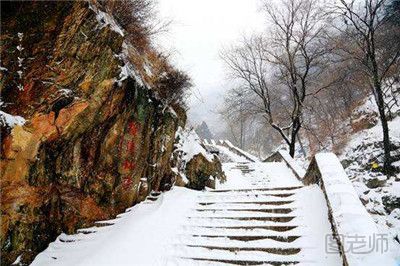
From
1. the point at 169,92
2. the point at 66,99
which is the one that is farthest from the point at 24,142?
the point at 169,92

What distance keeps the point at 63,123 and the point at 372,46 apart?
41.6ft

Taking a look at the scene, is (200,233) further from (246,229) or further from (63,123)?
(63,123)

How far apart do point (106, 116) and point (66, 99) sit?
1029mm

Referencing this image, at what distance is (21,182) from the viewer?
5172mm

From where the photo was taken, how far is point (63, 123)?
562 centimetres

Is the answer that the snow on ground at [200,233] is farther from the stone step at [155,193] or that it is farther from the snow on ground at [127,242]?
the stone step at [155,193]

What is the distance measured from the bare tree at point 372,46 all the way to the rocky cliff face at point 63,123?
10.4m

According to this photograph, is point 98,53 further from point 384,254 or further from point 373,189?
point 373,189

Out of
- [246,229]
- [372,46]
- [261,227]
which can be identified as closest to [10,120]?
[246,229]

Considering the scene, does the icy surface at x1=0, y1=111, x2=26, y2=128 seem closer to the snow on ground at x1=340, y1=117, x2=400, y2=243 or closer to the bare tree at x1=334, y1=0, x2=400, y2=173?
the snow on ground at x1=340, y1=117, x2=400, y2=243

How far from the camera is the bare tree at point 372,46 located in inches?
504

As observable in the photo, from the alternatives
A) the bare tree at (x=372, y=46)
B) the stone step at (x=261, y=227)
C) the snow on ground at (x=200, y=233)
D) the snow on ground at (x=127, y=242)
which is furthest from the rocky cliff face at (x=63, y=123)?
the bare tree at (x=372, y=46)

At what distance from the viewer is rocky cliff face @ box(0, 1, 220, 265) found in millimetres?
5066

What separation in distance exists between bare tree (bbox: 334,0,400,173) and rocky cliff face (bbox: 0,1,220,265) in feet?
34.2
